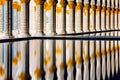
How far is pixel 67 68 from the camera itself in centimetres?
884

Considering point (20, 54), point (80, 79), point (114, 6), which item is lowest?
point (80, 79)

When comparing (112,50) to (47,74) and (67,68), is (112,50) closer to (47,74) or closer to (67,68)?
(67,68)

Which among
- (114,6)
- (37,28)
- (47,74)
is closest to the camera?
(47,74)

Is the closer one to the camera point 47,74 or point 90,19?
point 47,74

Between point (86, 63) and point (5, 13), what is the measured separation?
9.03 ft

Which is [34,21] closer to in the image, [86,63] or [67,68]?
[86,63]

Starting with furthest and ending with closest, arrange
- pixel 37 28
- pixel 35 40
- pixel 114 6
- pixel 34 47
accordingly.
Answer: pixel 114 6, pixel 37 28, pixel 35 40, pixel 34 47

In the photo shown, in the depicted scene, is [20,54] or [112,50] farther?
[112,50]

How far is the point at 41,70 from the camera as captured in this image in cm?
794

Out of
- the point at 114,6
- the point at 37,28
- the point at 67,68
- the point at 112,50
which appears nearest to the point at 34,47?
the point at 67,68

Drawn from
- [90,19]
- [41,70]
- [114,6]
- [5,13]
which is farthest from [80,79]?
[114,6]

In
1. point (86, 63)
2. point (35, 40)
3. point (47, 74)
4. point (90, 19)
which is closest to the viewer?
point (47, 74)

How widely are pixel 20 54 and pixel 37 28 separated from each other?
503 centimetres

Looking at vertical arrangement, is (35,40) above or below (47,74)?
above
